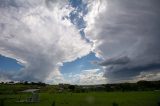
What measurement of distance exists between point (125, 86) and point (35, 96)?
4819 inches

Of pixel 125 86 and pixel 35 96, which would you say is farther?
pixel 125 86

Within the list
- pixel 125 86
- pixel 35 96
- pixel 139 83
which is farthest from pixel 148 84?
pixel 35 96

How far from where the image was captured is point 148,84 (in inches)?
7279

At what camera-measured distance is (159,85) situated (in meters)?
179

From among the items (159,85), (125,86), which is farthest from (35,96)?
(159,85)

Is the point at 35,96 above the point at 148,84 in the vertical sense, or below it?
below

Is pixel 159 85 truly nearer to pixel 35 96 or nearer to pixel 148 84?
pixel 148 84

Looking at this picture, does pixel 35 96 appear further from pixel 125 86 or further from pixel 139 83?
pixel 139 83

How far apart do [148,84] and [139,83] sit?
8.56 m

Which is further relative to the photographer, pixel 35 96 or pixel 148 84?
pixel 148 84

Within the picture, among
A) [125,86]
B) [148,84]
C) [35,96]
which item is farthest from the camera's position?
[148,84]

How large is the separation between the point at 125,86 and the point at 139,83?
27469 mm

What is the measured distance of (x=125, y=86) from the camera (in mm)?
169125

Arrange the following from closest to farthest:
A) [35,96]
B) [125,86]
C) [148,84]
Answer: [35,96], [125,86], [148,84]
